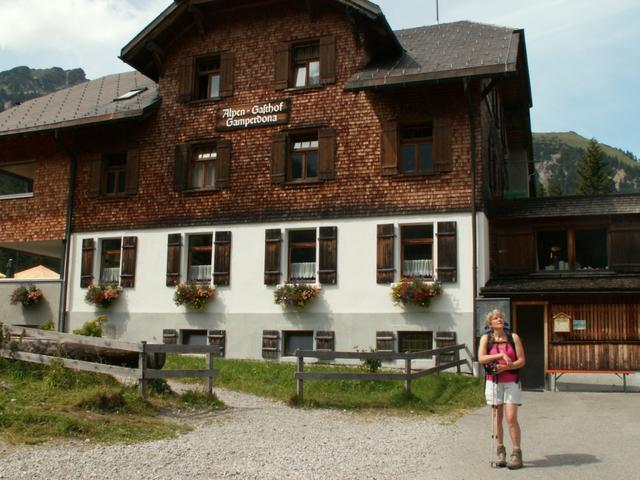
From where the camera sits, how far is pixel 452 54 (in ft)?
69.2

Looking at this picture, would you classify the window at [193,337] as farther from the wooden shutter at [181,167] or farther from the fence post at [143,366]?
the fence post at [143,366]

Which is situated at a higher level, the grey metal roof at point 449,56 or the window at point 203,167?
the grey metal roof at point 449,56

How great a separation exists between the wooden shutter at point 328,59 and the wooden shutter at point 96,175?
7765 millimetres

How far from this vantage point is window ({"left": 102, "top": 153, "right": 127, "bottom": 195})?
80.2ft

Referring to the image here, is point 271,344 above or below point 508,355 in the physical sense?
below

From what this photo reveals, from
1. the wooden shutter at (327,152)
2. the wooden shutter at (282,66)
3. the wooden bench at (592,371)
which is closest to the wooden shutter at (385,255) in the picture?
the wooden shutter at (327,152)

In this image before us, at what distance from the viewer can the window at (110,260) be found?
2384 centimetres

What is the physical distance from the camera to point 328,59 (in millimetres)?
22000

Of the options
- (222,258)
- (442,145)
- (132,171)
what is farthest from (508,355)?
(132,171)

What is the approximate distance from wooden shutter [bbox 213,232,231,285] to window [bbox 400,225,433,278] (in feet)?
16.8

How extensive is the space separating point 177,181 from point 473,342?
→ 1010cm

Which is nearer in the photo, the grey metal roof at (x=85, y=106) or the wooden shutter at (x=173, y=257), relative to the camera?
the wooden shutter at (x=173, y=257)

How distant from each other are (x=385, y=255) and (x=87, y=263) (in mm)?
9722

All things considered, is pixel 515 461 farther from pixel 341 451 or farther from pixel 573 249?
pixel 573 249
